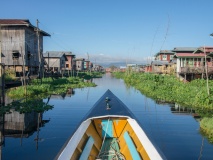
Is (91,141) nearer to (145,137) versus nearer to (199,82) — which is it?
(145,137)

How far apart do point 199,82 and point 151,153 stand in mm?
24958

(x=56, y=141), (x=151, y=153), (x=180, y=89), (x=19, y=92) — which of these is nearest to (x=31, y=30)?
(x=19, y=92)

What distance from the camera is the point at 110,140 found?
26.7 ft

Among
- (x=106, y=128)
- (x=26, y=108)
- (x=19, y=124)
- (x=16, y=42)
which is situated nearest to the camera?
(x=106, y=128)

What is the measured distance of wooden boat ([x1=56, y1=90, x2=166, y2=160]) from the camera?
5488 mm

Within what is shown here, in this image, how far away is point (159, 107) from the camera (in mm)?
18266

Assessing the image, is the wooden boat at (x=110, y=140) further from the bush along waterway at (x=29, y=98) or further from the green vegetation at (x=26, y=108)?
the bush along waterway at (x=29, y=98)

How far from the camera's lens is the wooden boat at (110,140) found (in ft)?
18.0

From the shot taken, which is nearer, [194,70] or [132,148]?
[132,148]

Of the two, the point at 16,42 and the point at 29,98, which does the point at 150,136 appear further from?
the point at 16,42

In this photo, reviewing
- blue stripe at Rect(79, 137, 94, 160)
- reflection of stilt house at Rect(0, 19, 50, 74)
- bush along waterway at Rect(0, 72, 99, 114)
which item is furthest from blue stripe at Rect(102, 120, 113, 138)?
reflection of stilt house at Rect(0, 19, 50, 74)

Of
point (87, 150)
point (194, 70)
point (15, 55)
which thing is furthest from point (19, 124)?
point (194, 70)

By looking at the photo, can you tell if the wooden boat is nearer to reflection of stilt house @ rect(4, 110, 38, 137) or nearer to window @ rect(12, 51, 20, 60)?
reflection of stilt house @ rect(4, 110, 38, 137)

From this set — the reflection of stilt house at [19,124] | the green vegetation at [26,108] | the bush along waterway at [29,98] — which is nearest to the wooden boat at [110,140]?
the reflection of stilt house at [19,124]
